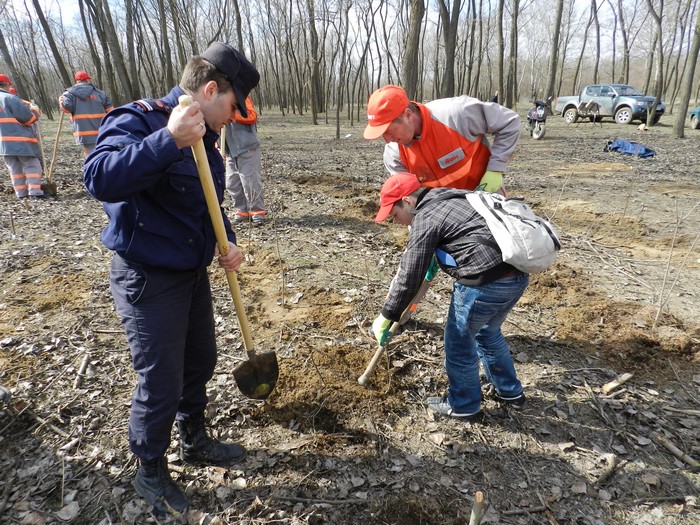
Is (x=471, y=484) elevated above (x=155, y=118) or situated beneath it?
situated beneath

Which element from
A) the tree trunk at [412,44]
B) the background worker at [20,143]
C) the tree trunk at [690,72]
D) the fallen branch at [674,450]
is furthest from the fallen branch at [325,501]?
the tree trunk at [690,72]

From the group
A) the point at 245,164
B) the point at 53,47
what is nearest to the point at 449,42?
the point at 245,164

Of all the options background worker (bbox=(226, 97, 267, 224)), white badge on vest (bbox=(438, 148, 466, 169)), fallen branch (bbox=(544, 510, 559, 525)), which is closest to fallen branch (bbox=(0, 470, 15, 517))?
fallen branch (bbox=(544, 510, 559, 525))

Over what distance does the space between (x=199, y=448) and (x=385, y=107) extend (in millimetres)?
2343

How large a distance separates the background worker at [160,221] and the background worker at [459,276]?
91cm

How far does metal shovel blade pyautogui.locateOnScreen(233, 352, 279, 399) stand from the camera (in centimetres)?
235

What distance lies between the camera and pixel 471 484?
2.28 metres

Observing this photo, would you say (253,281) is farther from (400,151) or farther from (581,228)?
(581,228)

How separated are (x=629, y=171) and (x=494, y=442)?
9.14 metres

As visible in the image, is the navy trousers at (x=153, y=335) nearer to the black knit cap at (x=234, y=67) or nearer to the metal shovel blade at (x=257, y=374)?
the metal shovel blade at (x=257, y=374)

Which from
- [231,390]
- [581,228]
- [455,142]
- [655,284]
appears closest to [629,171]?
[581,228]

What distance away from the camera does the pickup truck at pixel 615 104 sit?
62.4 ft

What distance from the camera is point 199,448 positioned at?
7.62 ft

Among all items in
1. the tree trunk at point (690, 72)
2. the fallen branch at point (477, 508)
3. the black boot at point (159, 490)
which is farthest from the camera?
the tree trunk at point (690, 72)
